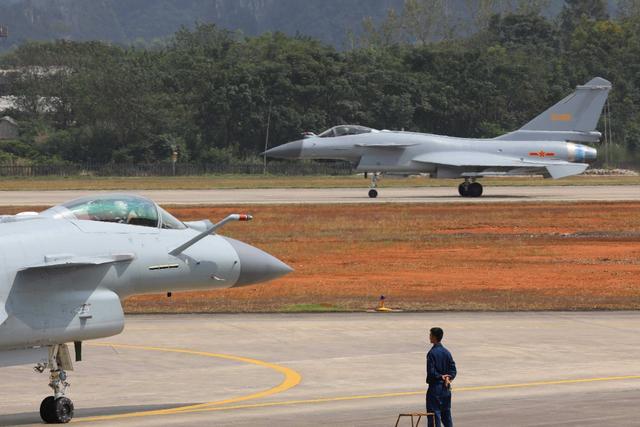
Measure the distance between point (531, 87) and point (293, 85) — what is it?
26343 millimetres

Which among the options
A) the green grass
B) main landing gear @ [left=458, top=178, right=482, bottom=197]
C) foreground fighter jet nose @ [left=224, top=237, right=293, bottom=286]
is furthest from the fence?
foreground fighter jet nose @ [left=224, top=237, right=293, bottom=286]

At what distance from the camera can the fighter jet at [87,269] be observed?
15609 millimetres

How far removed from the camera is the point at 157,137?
379 feet

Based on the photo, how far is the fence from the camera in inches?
4163

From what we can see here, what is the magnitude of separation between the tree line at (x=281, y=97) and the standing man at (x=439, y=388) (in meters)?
93.3

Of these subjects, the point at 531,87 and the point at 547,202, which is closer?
the point at 547,202

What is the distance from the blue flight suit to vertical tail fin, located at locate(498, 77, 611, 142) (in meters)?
58.5

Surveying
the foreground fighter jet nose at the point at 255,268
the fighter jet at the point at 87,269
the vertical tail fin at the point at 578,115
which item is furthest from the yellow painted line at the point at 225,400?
the vertical tail fin at the point at 578,115

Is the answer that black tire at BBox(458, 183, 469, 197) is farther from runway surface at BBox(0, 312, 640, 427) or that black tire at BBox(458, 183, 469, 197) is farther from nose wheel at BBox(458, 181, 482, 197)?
runway surface at BBox(0, 312, 640, 427)

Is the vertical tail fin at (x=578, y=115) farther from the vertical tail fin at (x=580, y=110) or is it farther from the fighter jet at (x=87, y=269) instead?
the fighter jet at (x=87, y=269)

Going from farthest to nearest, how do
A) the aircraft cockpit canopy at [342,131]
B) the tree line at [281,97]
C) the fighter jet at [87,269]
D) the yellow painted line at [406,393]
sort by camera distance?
the tree line at [281,97], the aircraft cockpit canopy at [342,131], the yellow painted line at [406,393], the fighter jet at [87,269]

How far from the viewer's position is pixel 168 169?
108812 millimetres

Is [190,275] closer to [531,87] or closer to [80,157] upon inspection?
[80,157]

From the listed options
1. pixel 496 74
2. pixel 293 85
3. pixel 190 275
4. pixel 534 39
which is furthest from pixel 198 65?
pixel 190 275
